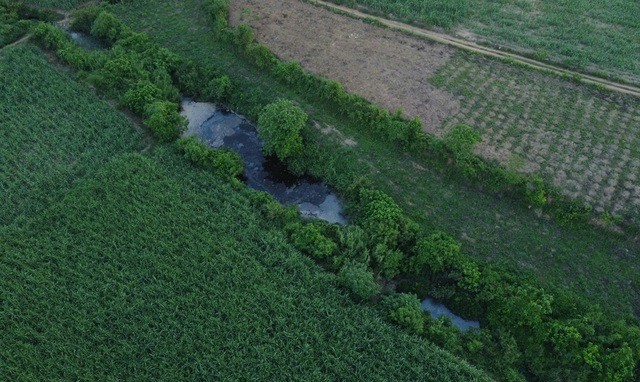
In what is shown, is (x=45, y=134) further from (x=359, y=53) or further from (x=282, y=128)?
(x=359, y=53)

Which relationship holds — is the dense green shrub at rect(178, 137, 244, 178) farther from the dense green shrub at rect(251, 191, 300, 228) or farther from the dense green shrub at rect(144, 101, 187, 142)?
the dense green shrub at rect(251, 191, 300, 228)

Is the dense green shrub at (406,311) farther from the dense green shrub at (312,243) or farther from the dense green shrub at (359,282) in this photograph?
the dense green shrub at (312,243)

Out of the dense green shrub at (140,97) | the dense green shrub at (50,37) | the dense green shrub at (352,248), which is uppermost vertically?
the dense green shrub at (50,37)

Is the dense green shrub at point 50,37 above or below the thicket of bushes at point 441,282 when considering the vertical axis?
above

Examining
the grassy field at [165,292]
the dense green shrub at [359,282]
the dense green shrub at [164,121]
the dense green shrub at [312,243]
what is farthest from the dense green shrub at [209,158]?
the dense green shrub at [359,282]

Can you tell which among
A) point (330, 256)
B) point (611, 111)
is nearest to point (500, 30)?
point (611, 111)

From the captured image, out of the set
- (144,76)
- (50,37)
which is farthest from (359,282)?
(50,37)
